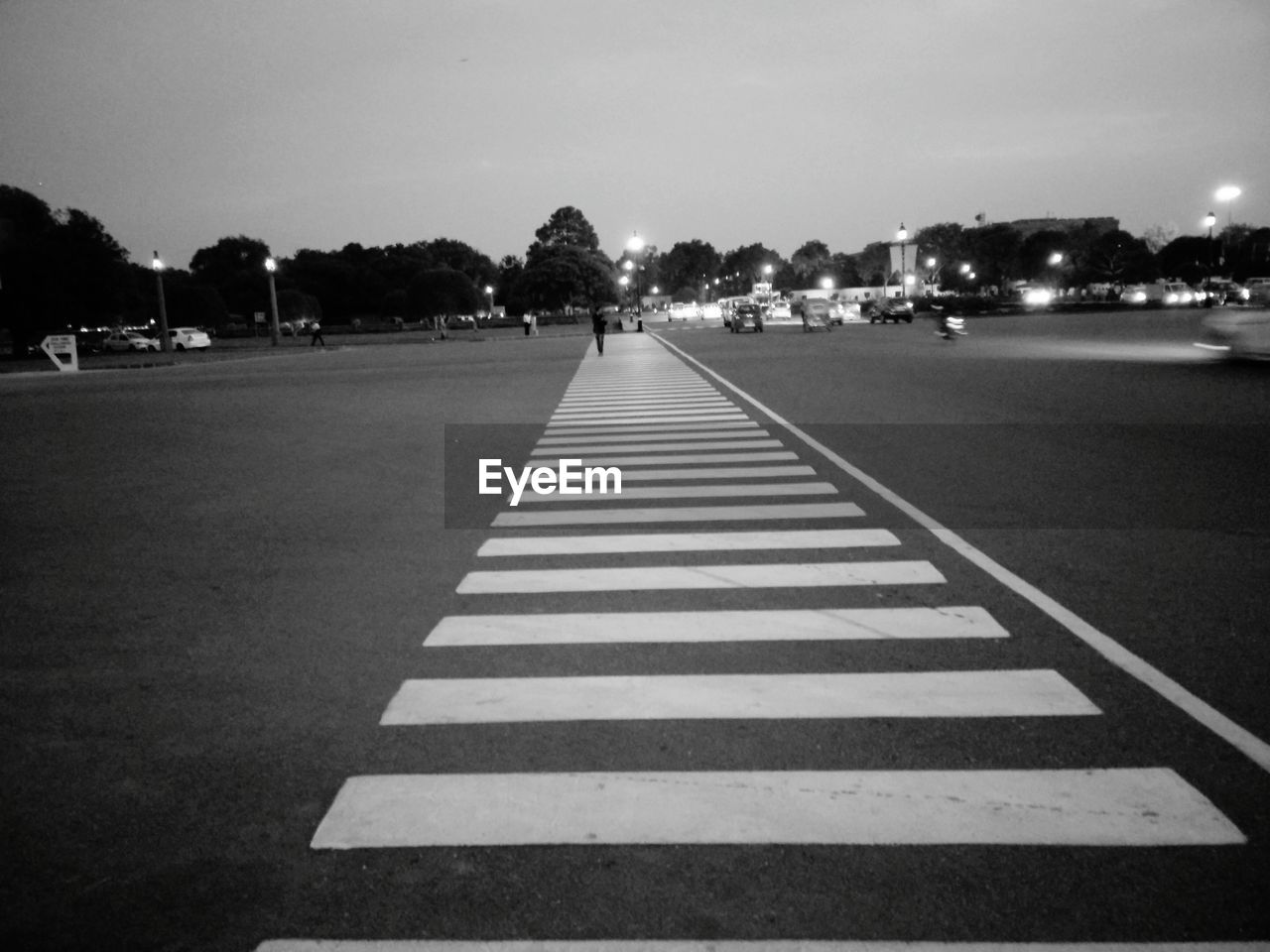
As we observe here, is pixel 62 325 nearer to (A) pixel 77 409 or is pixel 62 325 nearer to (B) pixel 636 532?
(A) pixel 77 409

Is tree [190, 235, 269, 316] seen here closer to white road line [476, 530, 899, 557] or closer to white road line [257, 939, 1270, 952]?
white road line [476, 530, 899, 557]

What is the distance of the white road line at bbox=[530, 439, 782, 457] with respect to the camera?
12.3 metres

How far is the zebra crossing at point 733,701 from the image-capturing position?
3285 mm

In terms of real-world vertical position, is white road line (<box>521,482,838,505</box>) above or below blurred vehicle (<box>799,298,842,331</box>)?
below

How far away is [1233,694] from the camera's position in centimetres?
426

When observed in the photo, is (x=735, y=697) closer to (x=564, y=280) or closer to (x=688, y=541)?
(x=688, y=541)

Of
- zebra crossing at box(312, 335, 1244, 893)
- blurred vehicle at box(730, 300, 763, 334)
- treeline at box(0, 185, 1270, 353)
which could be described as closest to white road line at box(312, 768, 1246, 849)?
zebra crossing at box(312, 335, 1244, 893)

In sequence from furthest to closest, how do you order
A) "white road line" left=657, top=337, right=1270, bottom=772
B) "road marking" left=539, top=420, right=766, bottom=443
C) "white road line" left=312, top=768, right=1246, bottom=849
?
"road marking" left=539, top=420, right=766, bottom=443, "white road line" left=657, top=337, right=1270, bottom=772, "white road line" left=312, top=768, right=1246, bottom=849

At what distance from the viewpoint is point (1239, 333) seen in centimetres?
2002

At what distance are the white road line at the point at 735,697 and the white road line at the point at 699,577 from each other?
5.07ft

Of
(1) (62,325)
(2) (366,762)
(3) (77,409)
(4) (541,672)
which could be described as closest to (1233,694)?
(4) (541,672)

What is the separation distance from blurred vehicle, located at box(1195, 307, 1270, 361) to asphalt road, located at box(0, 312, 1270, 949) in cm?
1004

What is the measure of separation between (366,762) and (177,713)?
47.8 inches

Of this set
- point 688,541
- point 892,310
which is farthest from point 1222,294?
point 688,541
